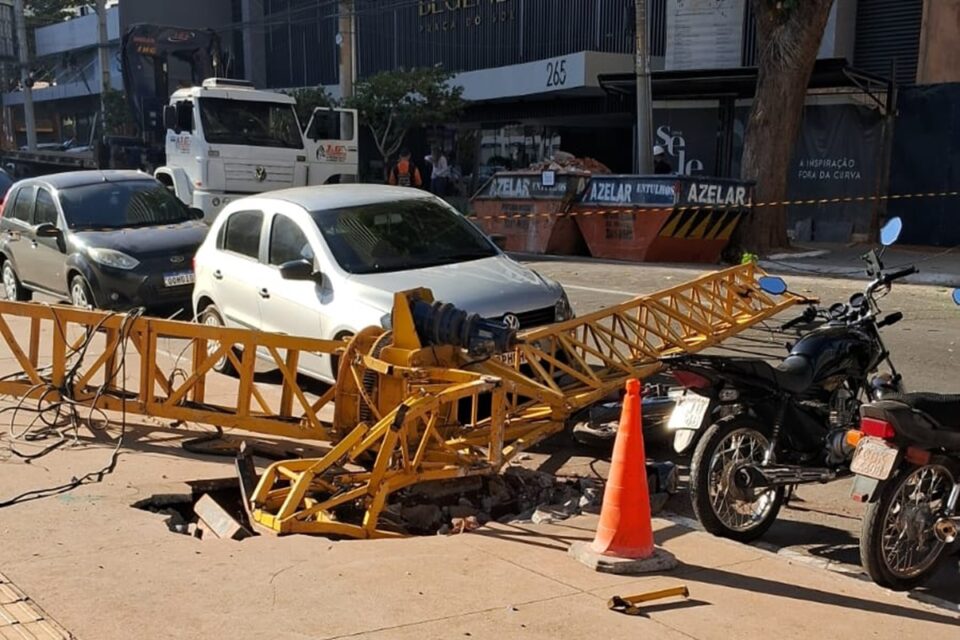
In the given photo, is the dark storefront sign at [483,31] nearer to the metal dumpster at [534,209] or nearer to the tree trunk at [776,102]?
the tree trunk at [776,102]

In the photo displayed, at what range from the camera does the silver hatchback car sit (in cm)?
739

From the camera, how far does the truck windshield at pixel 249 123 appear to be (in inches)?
→ 724

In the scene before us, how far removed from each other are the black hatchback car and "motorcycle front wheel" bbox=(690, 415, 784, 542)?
7.61 metres

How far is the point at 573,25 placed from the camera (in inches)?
1167

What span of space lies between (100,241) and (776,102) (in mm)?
11899

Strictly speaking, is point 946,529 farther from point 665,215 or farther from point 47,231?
point 665,215

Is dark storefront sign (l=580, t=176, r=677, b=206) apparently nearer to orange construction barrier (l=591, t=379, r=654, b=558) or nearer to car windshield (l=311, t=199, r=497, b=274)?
car windshield (l=311, t=199, r=497, b=274)

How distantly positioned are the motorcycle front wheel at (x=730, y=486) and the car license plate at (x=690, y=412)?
0.09 m

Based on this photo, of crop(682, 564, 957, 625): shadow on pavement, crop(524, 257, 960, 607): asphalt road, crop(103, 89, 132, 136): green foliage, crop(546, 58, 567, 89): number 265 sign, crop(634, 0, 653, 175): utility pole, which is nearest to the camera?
crop(682, 564, 957, 625): shadow on pavement

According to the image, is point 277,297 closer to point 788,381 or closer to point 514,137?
point 788,381

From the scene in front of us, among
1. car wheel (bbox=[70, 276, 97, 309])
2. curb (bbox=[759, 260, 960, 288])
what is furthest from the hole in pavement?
curb (bbox=[759, 260, 960, 288])

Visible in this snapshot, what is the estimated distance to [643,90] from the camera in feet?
64.4

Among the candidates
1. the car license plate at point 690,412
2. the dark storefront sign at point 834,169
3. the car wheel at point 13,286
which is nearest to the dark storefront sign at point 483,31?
the dark storefront sign at point 834,169

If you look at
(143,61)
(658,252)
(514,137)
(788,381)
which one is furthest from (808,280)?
(514,137)
